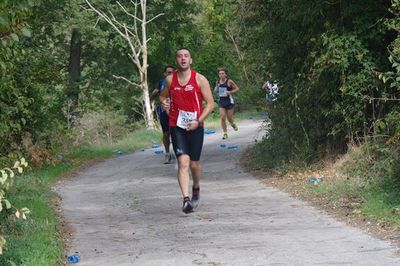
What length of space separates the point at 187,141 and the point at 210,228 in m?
1.52

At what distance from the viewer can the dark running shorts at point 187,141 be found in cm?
914

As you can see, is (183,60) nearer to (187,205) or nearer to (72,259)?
(187,205)

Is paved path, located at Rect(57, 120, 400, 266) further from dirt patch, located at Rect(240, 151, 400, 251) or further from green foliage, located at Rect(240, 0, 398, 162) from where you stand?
green foliage, located at Rect(240, 0, 398, 162)

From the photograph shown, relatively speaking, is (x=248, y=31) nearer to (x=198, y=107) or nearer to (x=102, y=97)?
(x=198, y=107)

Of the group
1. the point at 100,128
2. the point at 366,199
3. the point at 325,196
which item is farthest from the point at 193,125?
the point at 100,128

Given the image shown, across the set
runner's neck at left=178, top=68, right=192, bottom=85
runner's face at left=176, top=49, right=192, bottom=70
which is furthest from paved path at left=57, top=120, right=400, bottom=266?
runner's face at left=176, top=49, right=192, bottom=70

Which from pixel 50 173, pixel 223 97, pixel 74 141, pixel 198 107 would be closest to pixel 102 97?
pixel 74 141

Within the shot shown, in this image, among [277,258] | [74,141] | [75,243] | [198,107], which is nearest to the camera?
[277,258]

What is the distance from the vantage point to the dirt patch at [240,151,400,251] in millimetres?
7457

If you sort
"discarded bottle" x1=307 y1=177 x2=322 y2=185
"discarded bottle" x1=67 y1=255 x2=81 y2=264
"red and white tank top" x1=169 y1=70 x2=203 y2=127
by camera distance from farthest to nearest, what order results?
"discarded bottle" x1=307 y1=177 x2=322 y2=185
"red and white tank top" x1=169 y1=70 x2=203 y2=127
"discarded bottle" x1=67 y1=255 x2=81 y2=264

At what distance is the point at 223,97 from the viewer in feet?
62.7

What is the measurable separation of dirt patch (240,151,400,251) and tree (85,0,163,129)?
17105 mm

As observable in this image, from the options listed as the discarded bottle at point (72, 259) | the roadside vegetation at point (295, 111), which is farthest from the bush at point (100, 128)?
the discarded bottle at point (72, 259)

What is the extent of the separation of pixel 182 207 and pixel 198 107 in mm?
1464
